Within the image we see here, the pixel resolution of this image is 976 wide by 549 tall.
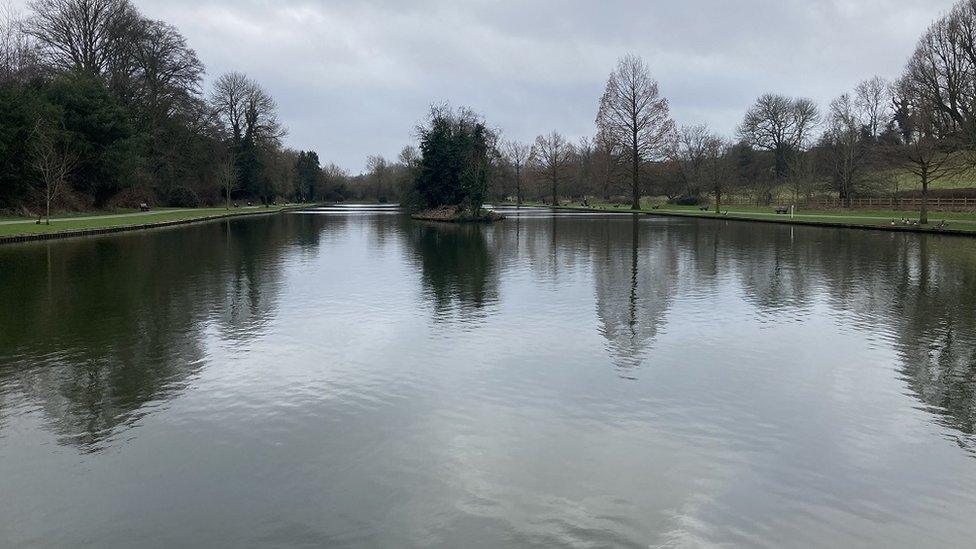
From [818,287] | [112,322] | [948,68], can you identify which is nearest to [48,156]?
[112,322]

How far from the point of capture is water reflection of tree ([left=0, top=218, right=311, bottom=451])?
23.7ft

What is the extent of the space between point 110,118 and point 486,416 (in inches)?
1900

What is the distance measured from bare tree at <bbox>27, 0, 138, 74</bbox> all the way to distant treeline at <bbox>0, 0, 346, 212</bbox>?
0.25 feet

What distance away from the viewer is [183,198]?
61844mm

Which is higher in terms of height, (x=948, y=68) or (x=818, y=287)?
(x=948, y=68)

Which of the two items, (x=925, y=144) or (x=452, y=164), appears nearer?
(x=925, y=144)

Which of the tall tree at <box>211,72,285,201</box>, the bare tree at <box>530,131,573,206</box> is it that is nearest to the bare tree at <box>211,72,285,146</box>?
the tall tree at <box>211,72,285,201</box>

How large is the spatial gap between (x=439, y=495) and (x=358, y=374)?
3.55m

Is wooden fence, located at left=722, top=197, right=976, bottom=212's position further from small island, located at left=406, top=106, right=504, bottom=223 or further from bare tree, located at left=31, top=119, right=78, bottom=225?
bare tree, located at left=31, top=119, right=78, bottom=225

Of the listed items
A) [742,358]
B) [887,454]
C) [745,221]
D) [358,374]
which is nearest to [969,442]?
[887,454]

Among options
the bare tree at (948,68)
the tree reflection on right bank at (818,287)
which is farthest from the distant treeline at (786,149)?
the tree reflection on right bank at (818,287)

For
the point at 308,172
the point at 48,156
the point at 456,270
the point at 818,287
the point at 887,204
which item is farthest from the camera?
the point at 308,172

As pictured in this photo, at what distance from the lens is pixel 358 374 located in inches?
A: 327

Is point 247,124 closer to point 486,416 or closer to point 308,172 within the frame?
point 308,172
